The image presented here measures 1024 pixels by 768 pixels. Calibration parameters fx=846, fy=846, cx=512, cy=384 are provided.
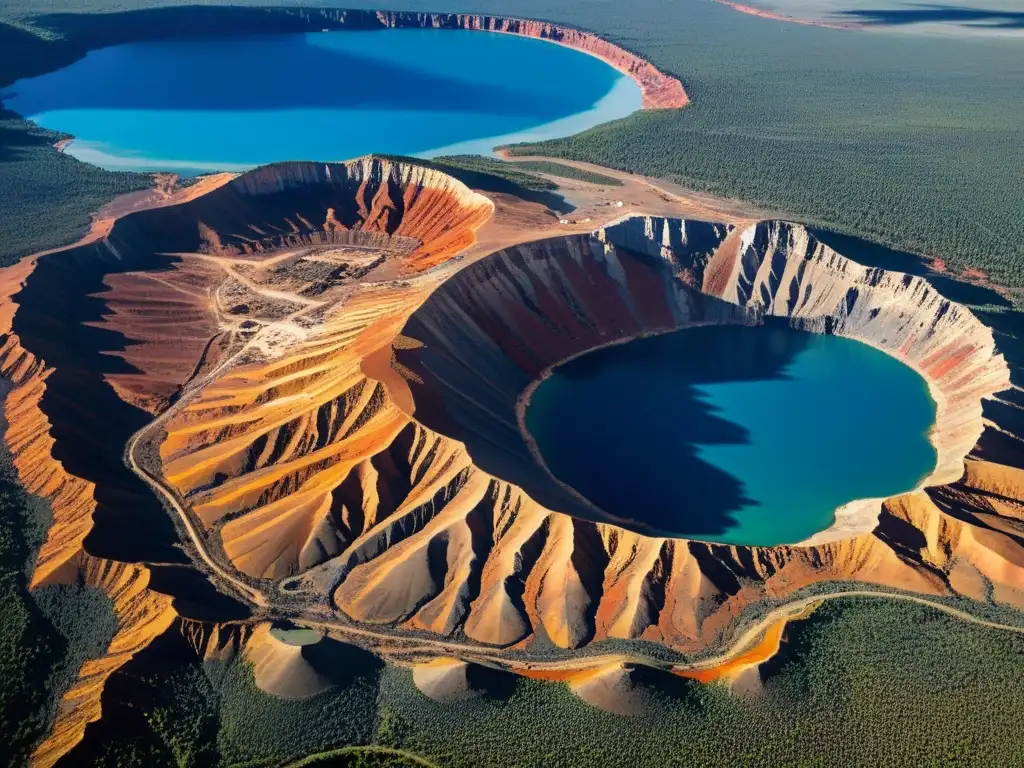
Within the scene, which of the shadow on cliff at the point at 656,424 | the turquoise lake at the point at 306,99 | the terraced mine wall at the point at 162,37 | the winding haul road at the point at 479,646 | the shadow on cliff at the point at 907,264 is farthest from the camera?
the terraced mine wall at the point at 162,37

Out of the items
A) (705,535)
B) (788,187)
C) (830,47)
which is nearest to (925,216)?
(788,187)

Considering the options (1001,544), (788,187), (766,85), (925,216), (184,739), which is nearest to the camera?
(184,739)

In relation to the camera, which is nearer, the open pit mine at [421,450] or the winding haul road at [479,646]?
the winding haul road at [479,646]

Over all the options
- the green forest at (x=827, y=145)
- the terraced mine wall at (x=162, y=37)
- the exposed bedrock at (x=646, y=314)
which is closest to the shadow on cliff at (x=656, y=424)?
the exposed bedrock at (x=646, y=314)

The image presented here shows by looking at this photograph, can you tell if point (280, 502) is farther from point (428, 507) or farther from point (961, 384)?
point (961, 384)

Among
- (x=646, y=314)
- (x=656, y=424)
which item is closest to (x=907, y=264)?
(x=646, y=314)

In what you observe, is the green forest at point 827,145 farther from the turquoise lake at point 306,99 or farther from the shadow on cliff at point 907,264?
the turquoise lake at point 306,99

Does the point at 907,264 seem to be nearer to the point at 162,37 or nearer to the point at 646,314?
the point at 646,314
